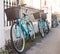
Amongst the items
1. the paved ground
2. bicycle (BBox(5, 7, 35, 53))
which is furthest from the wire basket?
the paved ground

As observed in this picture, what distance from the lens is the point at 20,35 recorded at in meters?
4.85

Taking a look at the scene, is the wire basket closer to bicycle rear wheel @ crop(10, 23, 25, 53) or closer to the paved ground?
bicycle rear wheel @ crop(10, 23, 25, 53)

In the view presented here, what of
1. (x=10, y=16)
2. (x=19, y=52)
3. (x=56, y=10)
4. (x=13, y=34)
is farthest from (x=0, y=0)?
(x=56, y=10)

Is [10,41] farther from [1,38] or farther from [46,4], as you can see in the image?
[46,4]

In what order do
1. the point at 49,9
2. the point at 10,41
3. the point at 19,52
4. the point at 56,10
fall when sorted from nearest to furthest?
the point at 19,52 < the point at 10,41 < the point at 49,9 < the point at 56,10

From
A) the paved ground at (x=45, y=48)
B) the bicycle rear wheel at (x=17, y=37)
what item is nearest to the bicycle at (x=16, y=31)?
the bicycle rear wheel at (x=17, y=37)

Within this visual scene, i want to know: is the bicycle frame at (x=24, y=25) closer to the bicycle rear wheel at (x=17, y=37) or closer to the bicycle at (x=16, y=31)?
the bicycle at (x=16, y=31)

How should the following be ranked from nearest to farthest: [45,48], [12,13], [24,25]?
[12,13] → [45,48] → [24,25]

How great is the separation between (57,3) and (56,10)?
534mm

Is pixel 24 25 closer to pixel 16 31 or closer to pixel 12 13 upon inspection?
pixel 16 31

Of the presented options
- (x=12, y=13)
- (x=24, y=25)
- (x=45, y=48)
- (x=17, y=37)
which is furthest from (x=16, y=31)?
(x=45, y=48)

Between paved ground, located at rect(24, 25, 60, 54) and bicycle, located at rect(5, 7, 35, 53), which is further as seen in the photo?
paved ground, located at rect(24, 25, 60, 54)

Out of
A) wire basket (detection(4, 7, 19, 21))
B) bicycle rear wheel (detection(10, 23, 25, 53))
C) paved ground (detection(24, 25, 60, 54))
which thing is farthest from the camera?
paved ground (detection(24, 25, 60, 54))

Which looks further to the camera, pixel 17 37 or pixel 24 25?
pixel 24 25
